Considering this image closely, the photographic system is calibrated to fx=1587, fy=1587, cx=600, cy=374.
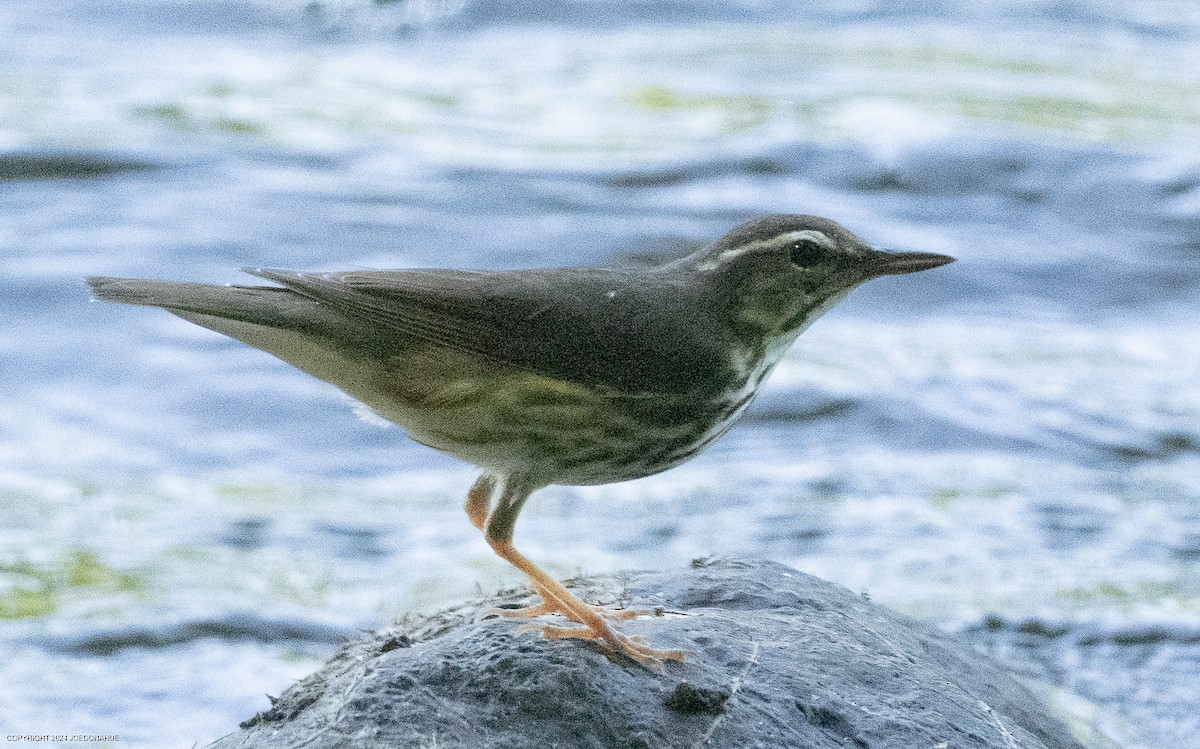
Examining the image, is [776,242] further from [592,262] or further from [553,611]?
[592,262]

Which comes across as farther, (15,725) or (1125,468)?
(1125,468)

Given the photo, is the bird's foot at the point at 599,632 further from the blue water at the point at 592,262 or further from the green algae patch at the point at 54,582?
the green algae patch at the point at 54,582

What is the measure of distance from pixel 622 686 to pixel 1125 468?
7.87 m

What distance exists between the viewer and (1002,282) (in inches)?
637

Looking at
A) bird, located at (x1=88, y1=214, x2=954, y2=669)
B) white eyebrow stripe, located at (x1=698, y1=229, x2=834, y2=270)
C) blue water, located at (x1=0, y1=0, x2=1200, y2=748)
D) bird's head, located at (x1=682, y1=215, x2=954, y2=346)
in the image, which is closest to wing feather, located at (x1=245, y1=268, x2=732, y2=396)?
bird, located at (x1=88, y1=214, x2=954, y2=669)

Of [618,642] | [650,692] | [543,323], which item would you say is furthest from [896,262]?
[650,692]

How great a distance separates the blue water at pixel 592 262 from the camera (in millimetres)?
10219

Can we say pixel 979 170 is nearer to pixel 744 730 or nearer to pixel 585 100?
pixel 585 100

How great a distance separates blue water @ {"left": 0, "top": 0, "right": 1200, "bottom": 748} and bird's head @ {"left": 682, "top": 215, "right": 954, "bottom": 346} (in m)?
3.53

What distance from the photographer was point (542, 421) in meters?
6.11

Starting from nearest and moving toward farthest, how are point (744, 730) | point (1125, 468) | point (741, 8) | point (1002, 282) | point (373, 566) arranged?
1. point (744, 730)
2. point (373, 566)
3. point (1125, 468)
4. point (1002, 282)
5. point (741, 8)

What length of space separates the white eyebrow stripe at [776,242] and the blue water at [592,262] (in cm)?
372

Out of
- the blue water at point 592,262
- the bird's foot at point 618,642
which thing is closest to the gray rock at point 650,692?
the bird's foot at point 618,642

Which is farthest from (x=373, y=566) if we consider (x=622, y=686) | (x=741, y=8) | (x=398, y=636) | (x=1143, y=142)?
(x=741, y=8)
